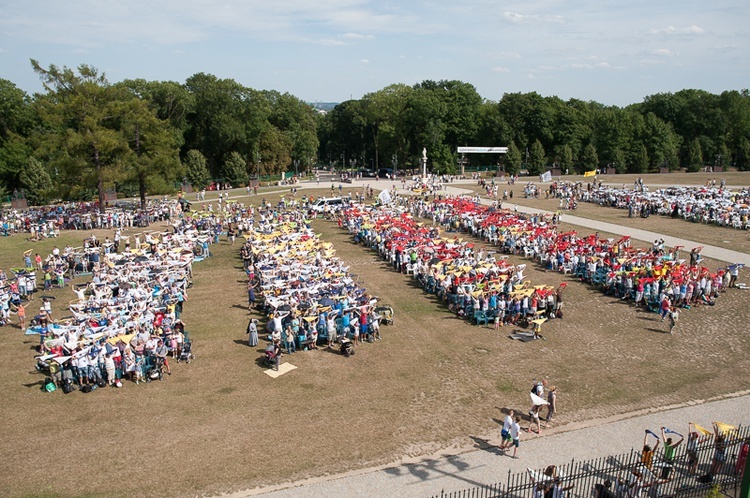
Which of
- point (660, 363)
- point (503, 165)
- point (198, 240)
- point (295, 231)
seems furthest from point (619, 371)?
point (503, 165)

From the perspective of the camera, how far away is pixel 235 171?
70.5 m

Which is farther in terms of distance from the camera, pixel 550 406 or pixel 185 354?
pixel 185 354

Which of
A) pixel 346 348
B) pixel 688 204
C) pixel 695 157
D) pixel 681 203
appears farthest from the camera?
pixel 695 157

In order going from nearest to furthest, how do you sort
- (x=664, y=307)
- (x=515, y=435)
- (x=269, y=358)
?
1. (x=515, y=435)
2. (x=269, y=358)
3. (x=664, y=307)

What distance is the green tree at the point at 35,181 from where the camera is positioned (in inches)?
2207

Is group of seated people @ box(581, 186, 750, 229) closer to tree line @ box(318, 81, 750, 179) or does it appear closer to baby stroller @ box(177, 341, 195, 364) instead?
tree line @ box(318, 81, 750, 179)

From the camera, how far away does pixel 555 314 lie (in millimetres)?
22031

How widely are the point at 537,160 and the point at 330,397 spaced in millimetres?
70964

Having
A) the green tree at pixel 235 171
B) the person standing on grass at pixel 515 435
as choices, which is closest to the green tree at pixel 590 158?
the green tree at pixel 235 171

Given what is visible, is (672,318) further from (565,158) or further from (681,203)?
(565,158)

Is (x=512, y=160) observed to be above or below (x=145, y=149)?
below

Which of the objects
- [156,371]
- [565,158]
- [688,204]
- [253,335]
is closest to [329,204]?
[688,204]

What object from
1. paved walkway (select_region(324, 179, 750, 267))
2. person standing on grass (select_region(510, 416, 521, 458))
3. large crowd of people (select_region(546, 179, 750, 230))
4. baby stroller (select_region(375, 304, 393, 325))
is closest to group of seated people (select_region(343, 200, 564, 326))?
baby stroller (select_region(375, 304, 393, 325))

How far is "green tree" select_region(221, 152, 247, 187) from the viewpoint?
70500 mm
